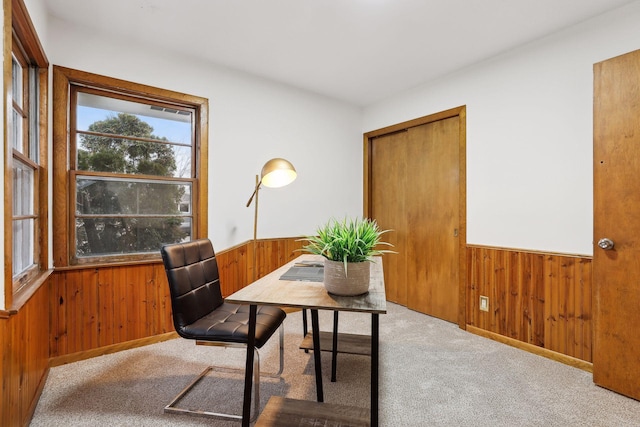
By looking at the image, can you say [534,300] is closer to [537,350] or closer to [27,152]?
[537,350]

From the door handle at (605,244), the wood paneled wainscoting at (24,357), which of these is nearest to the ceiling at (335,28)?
the door handle at (605,244)

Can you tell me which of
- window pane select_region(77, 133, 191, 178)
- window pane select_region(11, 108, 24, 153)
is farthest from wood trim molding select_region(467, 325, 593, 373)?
window pane select_region(11, 108, 24, 153)

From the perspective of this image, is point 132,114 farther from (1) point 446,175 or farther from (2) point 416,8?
(1) point 446,175

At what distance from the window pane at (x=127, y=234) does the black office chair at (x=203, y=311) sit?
2.81ft

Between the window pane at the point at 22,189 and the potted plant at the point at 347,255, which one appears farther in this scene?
the window pane at the point at 22,189

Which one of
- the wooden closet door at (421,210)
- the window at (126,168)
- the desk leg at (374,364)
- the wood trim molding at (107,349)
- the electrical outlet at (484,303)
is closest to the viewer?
the desk leg at (374,364)

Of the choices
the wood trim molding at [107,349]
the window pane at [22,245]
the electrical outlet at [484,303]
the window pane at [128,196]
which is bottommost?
the wood trim molding at [107,349]

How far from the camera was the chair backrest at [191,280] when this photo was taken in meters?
1.71

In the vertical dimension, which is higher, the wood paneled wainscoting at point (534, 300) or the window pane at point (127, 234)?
the window pane at point (127, 234)

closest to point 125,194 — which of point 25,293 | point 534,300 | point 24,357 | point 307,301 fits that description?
point 25,293

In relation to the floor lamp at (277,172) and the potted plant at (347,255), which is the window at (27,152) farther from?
the potted plant at (347,255)

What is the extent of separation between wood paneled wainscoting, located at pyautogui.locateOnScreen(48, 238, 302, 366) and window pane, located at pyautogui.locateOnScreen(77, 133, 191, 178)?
76 cm

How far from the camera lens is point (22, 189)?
1897mm

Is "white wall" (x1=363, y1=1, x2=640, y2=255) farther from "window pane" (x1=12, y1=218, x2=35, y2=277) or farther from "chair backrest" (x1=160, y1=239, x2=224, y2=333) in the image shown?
"window pane" (x1=12, y1=218, x2=35, y2=277)
